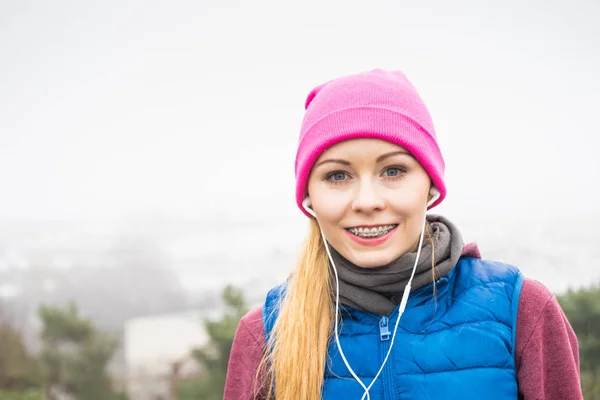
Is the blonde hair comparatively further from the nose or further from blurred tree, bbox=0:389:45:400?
blurred tree, bbox=0:389:45:400

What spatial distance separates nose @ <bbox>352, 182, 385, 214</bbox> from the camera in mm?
1222

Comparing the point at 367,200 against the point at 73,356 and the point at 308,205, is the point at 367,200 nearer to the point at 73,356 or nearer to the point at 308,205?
the point at 308,205

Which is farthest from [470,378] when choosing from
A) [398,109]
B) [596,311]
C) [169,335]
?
[169,335]

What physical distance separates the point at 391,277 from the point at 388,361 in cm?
20

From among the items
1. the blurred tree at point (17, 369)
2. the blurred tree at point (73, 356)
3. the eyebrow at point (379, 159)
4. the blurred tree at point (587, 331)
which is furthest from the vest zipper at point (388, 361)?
the blurred tree at point (17, 369)

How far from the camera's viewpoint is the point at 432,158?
1275 mm

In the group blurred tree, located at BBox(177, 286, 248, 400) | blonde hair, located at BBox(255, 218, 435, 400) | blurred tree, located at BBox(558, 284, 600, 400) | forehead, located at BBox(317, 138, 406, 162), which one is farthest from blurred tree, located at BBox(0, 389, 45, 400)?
blurred tree, located at BBox(558, 284, 600, 400)

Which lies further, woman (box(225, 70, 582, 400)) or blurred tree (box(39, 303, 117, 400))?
blurred tree (box(39, 303, 117, 400))

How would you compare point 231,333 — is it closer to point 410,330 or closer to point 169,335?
point 169,335

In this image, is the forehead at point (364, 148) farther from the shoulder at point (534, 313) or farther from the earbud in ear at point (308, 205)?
the shoulder at point (534, 313)

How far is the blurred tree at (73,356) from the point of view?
2887 millimetres

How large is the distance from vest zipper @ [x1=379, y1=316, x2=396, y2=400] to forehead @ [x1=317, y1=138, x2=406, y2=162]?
0.42 m

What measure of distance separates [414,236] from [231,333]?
1624 millimetres

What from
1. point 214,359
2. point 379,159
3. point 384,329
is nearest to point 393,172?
point 379,159
